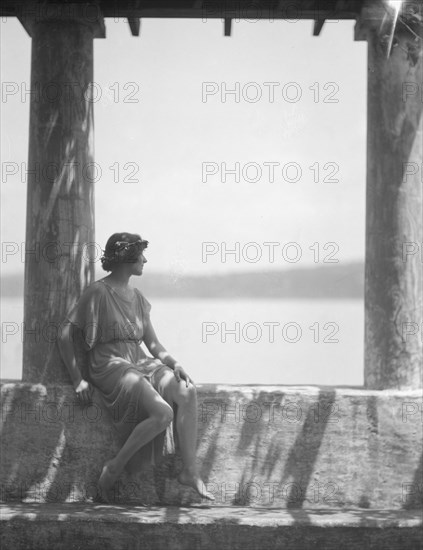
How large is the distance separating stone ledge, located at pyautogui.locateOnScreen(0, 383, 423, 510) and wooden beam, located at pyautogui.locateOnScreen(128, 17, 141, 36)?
3.03 meters

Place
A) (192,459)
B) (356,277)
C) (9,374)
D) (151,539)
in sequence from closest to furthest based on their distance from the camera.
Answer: (151,539), (192,459), (9,374), (356,277)

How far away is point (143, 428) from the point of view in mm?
6418

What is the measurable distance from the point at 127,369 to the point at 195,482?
976 millimetres

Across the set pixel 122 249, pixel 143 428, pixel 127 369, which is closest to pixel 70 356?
pixel 127 369

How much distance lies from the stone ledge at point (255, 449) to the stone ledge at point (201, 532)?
51 centimetres

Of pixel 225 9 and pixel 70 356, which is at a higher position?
pixel 225 9

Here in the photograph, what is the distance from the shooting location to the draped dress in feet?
21.5

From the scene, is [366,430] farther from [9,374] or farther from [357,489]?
[9,374]

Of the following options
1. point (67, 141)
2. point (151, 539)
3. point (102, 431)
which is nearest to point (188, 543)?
point (151, 539)

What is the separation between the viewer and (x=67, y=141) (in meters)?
6.90

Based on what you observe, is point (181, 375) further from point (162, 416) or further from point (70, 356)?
point (70, 356)

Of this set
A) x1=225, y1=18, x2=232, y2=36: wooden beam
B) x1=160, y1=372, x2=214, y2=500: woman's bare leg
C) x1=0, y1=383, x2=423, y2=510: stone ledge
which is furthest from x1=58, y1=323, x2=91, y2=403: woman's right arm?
x1=225, y1=18, x2=232, y2=36: wooden beam

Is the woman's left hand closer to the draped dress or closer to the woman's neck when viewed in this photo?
the draped dress

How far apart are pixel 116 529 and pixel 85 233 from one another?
90.1 inches
